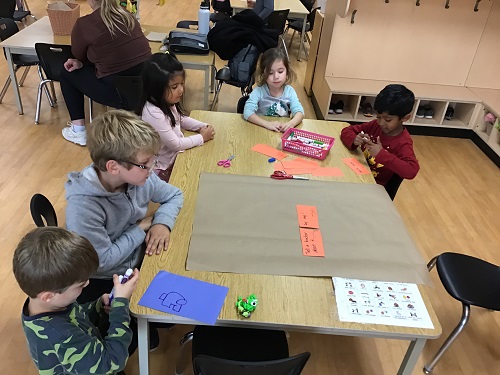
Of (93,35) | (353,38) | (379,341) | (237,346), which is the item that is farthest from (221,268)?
(353,38)

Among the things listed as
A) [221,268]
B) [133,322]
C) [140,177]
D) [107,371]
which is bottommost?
[133,322]

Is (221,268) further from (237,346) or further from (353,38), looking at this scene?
(353,38)

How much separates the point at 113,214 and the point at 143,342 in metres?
0.45

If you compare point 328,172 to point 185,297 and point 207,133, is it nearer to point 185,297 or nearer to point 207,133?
point 207,133

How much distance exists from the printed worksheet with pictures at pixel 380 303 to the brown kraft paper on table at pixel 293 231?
1.4 inches

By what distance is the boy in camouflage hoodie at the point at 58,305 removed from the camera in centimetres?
109

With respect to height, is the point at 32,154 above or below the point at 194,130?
below

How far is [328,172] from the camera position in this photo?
205 centimetres

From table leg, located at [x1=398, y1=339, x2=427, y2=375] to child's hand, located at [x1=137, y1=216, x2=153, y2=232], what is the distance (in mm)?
1009

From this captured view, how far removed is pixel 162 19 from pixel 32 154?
4.45 meters

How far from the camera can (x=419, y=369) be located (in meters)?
2.02

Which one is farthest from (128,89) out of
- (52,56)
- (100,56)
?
(52,56)

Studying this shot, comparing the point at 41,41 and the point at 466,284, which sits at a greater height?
the point at 41,41

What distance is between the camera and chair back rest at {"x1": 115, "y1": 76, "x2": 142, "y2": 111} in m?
3.09
